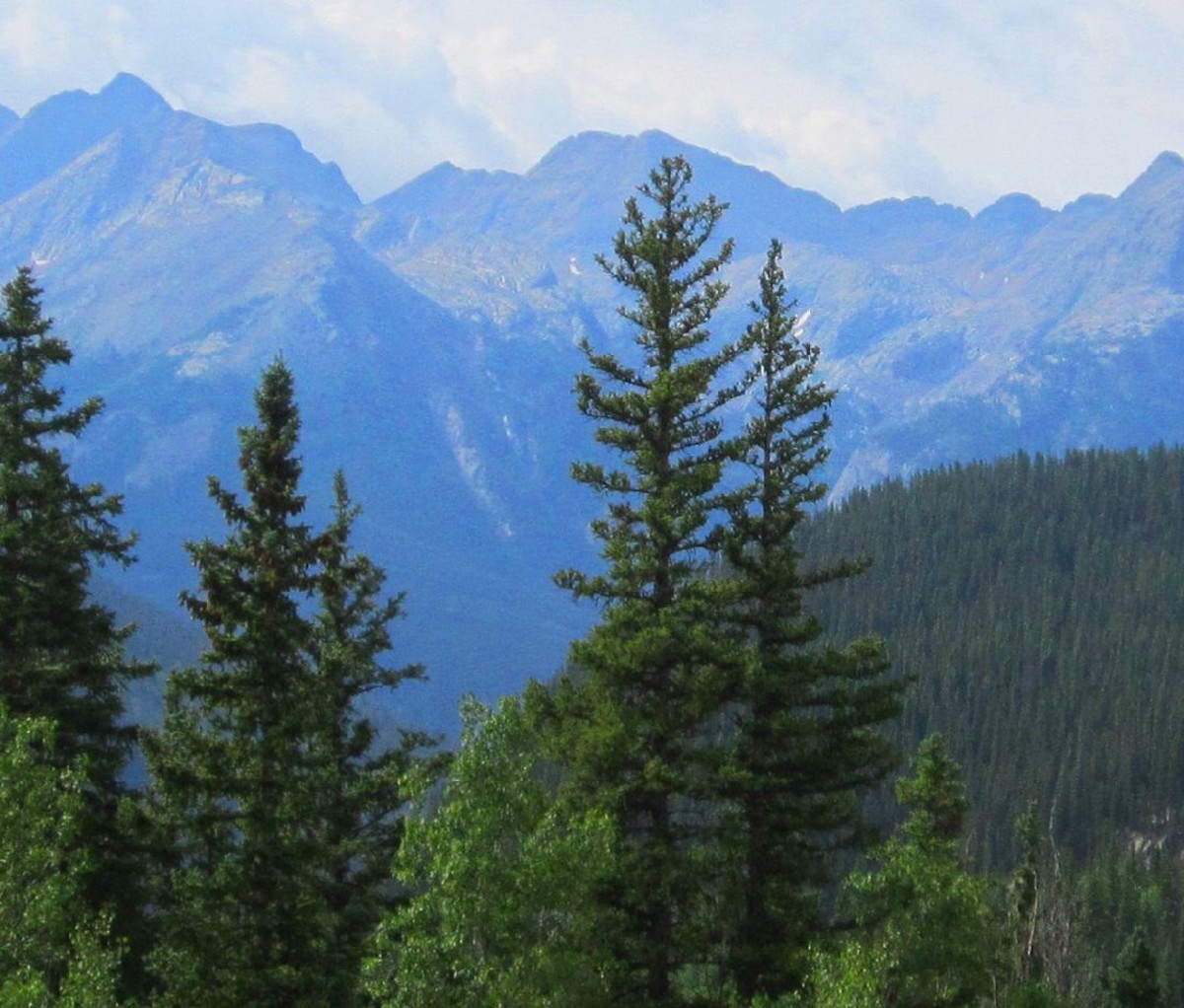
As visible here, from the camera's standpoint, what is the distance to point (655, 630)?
28703 millimetres

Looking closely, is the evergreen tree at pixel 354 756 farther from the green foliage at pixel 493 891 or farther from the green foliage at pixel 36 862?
the green foliage at pixel 493 891

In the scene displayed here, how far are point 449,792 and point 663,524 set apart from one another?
682 cm

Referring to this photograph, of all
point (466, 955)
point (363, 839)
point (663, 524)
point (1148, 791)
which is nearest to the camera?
point (466, 955)

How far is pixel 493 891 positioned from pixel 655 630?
240 inches

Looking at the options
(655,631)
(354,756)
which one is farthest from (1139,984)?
(655,631)

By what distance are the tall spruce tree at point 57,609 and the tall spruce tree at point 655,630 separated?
9.66m

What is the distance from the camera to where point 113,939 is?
30.9 m

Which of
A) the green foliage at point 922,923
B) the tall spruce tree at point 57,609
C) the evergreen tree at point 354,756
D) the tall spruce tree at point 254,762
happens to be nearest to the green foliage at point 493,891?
the tall spruce tree at point 254,762

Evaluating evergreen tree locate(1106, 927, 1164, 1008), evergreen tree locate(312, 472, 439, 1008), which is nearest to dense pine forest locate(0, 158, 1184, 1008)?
evergreen tree locate(312, 472, 439, 1008)

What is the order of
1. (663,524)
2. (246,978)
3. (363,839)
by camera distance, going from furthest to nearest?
(363,839)
(663,524)
(246,978)

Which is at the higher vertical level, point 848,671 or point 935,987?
point 848,671

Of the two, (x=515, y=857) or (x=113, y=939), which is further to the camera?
(x=113, y=939)

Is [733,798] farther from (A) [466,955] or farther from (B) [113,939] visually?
(B) [113,939]

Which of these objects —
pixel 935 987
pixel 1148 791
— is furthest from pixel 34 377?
pixel 1148 791
